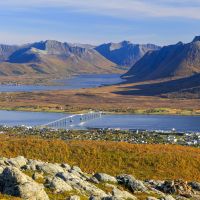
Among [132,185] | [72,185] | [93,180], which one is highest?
[72,185]

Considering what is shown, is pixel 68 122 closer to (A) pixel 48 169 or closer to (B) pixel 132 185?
(A) pixel 48 169

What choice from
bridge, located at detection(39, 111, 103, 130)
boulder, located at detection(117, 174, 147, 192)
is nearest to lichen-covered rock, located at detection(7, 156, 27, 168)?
boulder, located at detection(117, 174, 147, 192)

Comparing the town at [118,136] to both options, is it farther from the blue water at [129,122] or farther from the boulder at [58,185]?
the boulder at [58,185]

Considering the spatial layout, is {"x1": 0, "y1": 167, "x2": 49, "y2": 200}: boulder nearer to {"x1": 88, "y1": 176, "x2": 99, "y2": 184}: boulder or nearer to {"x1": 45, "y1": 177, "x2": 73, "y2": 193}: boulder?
{"x1": 45, "y1": 177, "x2": 73, "y2": 193}: boulder

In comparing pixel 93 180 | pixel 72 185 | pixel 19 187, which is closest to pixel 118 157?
pixel 93 180

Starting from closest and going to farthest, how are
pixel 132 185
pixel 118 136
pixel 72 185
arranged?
1. pixel 72 185
2. pixel 132 185
3. pixel 118 136

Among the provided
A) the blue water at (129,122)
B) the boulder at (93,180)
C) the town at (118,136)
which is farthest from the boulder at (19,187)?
the blue water at (129,122)

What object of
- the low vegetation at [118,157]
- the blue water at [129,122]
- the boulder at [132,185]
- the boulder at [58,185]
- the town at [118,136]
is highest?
the boulder at [58,185]
